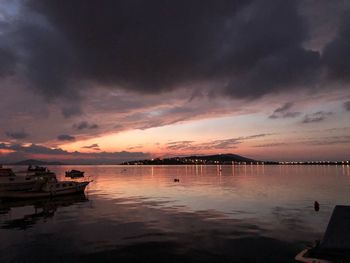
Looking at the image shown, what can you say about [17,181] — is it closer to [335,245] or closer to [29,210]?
[29,210]

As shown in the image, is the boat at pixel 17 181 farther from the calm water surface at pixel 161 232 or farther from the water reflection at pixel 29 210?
the calm water surface at pixel 161 232

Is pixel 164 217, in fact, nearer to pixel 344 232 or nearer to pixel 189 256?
pixel 189 256

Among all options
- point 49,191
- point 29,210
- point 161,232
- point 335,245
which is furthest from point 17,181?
point 335,245

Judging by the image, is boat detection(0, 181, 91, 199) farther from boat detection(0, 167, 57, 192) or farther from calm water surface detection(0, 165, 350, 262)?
calm water surface detection(0, 165, 350, 262)

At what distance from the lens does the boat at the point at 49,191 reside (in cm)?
6556

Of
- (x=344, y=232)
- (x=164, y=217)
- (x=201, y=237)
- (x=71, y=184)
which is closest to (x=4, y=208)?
(x=71, y=184)

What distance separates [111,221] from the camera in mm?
40688

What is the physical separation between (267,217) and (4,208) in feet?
148

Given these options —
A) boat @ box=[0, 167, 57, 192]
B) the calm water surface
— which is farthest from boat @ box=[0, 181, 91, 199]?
the calm water surface

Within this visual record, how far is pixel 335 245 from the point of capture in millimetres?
17312

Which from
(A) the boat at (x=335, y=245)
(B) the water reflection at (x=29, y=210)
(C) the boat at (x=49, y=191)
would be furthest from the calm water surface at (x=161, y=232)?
(C) the boat at (x=49, y=191)

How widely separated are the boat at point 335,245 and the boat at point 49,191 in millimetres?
62347

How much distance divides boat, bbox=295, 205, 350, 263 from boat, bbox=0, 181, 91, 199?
62.3 m

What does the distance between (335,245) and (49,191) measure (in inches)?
2524
